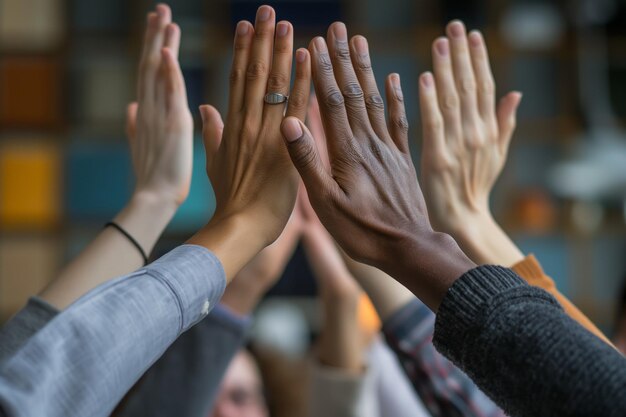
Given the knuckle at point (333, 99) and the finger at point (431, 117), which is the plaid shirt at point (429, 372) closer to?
the finger at point (431, 117)

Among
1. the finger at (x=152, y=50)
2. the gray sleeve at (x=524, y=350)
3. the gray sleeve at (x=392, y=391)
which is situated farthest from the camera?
the gray sleeve at (x=392, y=391)

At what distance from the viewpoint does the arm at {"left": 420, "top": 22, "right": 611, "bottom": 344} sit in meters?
0.82

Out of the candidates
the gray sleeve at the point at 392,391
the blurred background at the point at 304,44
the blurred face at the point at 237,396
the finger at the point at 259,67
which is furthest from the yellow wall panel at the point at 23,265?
the finger at the point at 259,67

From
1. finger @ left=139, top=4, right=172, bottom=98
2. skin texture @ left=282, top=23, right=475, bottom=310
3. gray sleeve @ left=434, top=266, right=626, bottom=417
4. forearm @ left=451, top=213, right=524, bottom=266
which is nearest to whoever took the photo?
gray sleeve @ left=434, top=266, right=626, bottom=417

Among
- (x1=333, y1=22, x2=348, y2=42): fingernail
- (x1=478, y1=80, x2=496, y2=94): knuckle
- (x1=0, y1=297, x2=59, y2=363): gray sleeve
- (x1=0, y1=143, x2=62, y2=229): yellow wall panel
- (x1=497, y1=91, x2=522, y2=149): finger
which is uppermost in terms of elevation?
(x1=333, y1=22, x2=348, y2=42): fingernail

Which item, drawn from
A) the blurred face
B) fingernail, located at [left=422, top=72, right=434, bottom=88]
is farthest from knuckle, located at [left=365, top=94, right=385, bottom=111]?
the blurred face

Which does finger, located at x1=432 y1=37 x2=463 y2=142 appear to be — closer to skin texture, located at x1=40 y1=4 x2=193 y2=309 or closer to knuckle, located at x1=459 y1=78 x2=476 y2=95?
knuckle, located at x1=459 y1=78 x2=476 y2=95

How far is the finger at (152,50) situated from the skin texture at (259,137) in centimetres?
23

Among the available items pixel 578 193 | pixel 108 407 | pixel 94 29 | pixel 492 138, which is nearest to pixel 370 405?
pixel 492 138

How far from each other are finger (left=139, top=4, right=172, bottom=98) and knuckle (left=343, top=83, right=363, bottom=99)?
1.11ft

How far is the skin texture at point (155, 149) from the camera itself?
787 mm

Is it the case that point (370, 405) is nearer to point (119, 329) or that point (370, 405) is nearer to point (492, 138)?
point (492, 138)

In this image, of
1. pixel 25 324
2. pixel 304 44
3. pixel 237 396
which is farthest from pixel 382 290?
pixel 304 44

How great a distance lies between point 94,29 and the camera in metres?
3.12
